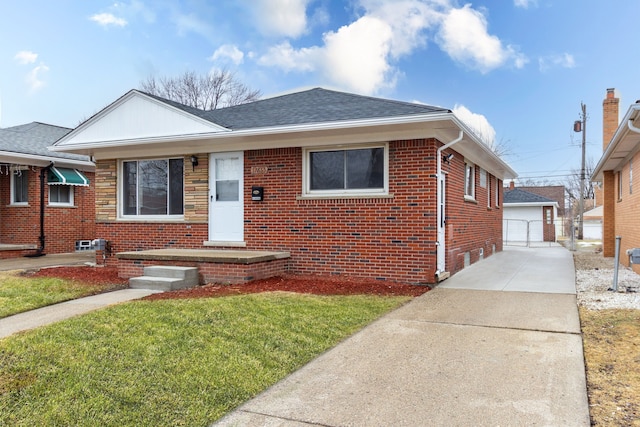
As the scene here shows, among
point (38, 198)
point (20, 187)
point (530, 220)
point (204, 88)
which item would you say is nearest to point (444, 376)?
point (38, 198)

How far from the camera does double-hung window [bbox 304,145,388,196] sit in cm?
848

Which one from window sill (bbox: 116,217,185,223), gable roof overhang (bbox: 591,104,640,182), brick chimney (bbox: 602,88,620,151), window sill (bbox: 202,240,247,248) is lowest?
window sill (bbox: 202,240,247,248)

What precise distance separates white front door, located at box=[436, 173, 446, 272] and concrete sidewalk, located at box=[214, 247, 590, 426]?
7.74ft

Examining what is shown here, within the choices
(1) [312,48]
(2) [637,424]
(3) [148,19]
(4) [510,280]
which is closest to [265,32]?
(1) [312,48]

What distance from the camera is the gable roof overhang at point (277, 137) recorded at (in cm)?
774

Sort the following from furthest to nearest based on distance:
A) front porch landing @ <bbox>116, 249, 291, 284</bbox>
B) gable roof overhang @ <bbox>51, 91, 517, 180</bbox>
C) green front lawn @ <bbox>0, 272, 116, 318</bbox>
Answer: front porch landing @ <bbox>116, 249, 291, 284</bbox> < gable roof overhang @ <bbox>51, 91, 517, 180</bbox> < green front lawn @ <bbox>0, 272, 116, 318</bbox>

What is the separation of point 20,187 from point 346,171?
438 inches

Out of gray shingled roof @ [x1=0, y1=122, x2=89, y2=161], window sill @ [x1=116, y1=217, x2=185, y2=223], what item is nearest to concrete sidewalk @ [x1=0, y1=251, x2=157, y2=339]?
window sill @ [x1=116, y1=217, x2=185, y2=223]

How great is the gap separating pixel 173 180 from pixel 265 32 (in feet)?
28.8

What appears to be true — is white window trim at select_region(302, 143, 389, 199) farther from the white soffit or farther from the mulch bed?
the white soffit

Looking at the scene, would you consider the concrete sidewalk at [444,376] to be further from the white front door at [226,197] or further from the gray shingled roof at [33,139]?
the gray shingled roof at [33,139]

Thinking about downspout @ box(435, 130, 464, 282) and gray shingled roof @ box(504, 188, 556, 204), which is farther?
gray shingled roof @ box(504, 188, 556, 204)

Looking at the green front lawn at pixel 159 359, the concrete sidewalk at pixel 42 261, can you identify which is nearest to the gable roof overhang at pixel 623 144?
the green front lawn at pixel 159 359

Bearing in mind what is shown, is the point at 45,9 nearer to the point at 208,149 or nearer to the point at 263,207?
the point at 208,149
